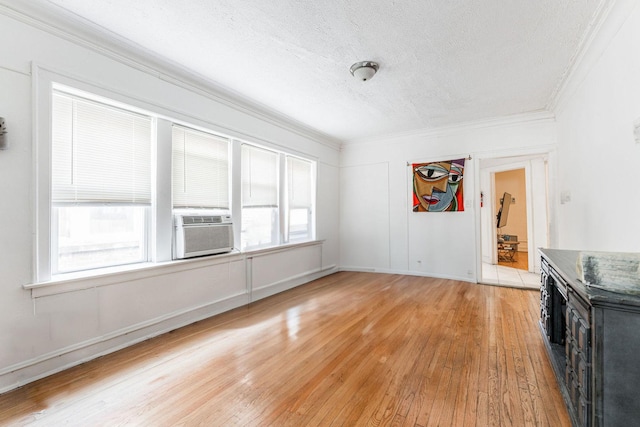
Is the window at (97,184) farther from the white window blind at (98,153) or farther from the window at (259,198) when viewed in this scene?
the window at (259,198)

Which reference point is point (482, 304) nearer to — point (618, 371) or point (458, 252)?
point (458, 252)

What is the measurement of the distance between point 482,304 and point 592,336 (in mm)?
2645

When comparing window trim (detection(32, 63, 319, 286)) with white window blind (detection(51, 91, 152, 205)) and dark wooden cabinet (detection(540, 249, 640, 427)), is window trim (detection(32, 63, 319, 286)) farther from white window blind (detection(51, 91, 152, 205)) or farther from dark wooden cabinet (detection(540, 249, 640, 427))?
dark wooden cabinet (detection(540, 249, 640, 427))

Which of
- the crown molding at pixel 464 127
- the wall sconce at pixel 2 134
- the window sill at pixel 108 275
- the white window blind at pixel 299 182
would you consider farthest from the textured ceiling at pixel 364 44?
the window sill at pixel 108 275

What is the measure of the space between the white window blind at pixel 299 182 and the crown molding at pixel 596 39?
3.79 meters

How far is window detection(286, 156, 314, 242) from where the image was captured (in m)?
4.86

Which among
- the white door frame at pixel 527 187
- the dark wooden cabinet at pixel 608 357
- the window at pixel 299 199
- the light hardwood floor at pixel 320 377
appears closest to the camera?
the dark wooden cabinet at pixel 608 357

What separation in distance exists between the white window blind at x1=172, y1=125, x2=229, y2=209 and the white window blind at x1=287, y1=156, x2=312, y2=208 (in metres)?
1.42

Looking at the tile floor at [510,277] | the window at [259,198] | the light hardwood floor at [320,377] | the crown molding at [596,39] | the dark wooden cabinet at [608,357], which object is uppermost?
the crown molding at [596,39]

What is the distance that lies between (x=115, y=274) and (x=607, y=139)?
4386mm

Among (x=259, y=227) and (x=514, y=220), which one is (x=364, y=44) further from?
(x=514, y=220)

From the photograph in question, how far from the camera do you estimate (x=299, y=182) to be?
16.7 ft

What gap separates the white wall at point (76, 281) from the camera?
195cm

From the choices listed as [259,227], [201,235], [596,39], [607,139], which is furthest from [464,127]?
[201,235]
